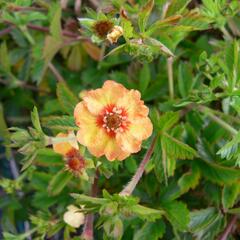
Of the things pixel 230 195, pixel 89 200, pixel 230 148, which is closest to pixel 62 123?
pixel 89 200

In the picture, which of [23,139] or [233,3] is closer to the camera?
[23,139]

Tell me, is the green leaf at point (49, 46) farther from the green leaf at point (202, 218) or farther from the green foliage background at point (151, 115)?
the green leaf at point (202, 218)

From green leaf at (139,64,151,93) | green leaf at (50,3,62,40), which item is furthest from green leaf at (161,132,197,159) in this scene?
green leaf at (50,3,62,40)

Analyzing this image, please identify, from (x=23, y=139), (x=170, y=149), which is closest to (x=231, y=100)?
(x=170, y=149)

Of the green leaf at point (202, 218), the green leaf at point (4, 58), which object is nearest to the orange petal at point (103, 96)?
the green leaf at point (202, 218)

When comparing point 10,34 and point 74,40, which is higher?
point 74,40

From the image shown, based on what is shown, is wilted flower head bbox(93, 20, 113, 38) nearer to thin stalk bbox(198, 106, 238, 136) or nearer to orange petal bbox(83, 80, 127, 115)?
orange petal bbox(83, 80, 127, 115)

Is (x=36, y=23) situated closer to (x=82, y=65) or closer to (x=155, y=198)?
(x=82, y=65)
